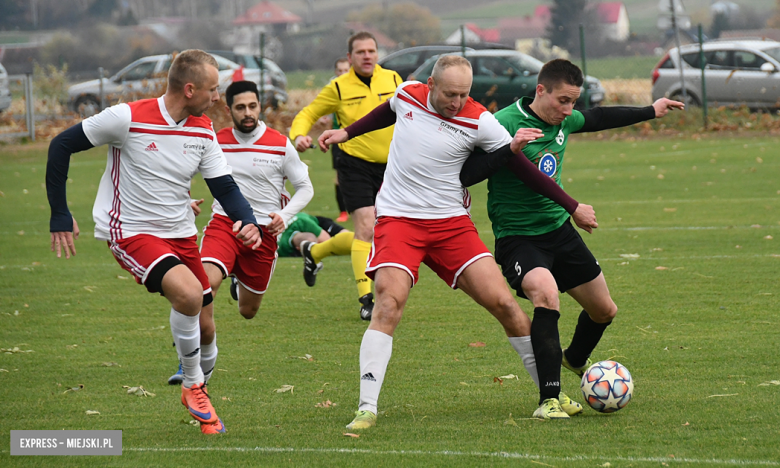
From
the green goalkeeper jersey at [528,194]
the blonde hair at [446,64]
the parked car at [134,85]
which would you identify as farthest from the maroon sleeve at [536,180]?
the parked car at [134,85]

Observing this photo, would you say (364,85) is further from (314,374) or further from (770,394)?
(770,394)

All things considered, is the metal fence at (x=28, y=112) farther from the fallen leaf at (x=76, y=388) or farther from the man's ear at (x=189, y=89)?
the man's ear at (x=189, y=89)

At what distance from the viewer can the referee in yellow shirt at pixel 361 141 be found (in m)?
8.43

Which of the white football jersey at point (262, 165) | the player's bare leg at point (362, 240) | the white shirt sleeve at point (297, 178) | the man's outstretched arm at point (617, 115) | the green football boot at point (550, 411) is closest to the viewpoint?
the green football boot at point (550, 411)

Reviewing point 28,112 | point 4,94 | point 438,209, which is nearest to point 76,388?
point 438,209

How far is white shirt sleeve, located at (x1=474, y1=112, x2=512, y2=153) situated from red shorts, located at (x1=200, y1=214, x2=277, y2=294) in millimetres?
2063

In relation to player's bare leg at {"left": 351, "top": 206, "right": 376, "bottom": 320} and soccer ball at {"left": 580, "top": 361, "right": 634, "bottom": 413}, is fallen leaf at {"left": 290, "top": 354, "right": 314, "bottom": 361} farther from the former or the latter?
soccer ball at {"left": 580, "top": 361, "right": 634, "bottom": 413}

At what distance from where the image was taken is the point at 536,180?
5.32 meters

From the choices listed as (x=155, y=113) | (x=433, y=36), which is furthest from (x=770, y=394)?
(x=433, y=36)

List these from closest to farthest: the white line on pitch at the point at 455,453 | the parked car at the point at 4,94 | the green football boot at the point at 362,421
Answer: the white line on pitch at the point at 455,453 → the green football boot at the point at 362,421 → the parked car at the point at 4,94

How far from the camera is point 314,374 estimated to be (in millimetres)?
6434

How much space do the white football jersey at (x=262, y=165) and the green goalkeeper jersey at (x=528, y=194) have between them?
5.89ft

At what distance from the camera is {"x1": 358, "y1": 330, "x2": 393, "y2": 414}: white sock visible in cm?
509

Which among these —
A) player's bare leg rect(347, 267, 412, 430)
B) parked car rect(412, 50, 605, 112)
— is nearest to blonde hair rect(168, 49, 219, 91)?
player's bare leg rect(347, 267, 412, 430)
